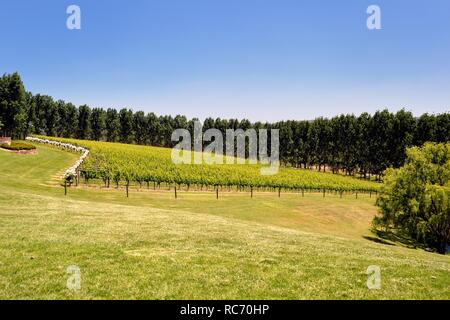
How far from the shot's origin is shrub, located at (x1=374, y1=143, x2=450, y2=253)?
120 ft

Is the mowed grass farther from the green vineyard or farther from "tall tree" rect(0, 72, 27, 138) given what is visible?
"tall tree" rect(0, 72, 27, 138)

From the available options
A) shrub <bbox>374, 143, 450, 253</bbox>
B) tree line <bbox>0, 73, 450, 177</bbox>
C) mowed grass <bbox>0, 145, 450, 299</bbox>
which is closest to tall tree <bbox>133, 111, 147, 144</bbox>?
tree line <bbox>0, 73, 450, 177</bbox>

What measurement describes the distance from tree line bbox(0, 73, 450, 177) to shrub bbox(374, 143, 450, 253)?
153ft

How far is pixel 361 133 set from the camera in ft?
403

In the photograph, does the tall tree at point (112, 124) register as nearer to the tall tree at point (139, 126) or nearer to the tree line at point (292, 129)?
the tree line at point (292, 129)

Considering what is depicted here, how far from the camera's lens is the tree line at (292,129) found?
10138 cm

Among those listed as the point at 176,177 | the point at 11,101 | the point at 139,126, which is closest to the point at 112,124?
the point at 139,126

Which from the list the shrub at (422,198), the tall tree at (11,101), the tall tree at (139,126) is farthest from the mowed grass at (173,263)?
the tall tree at (139,126)

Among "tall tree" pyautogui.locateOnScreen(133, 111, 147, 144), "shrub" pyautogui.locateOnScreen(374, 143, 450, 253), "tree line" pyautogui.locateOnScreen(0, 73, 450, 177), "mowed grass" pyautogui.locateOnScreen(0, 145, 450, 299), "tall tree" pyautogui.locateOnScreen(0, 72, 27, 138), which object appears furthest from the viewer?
"tall tree" pyautogui.locateOnScreen(133, 111, 147, 144)

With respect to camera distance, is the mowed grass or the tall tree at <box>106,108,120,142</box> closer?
the mowed grass

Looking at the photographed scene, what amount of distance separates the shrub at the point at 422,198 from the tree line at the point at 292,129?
46.7 meters

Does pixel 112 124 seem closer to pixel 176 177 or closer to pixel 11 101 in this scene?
pixel 11 101
